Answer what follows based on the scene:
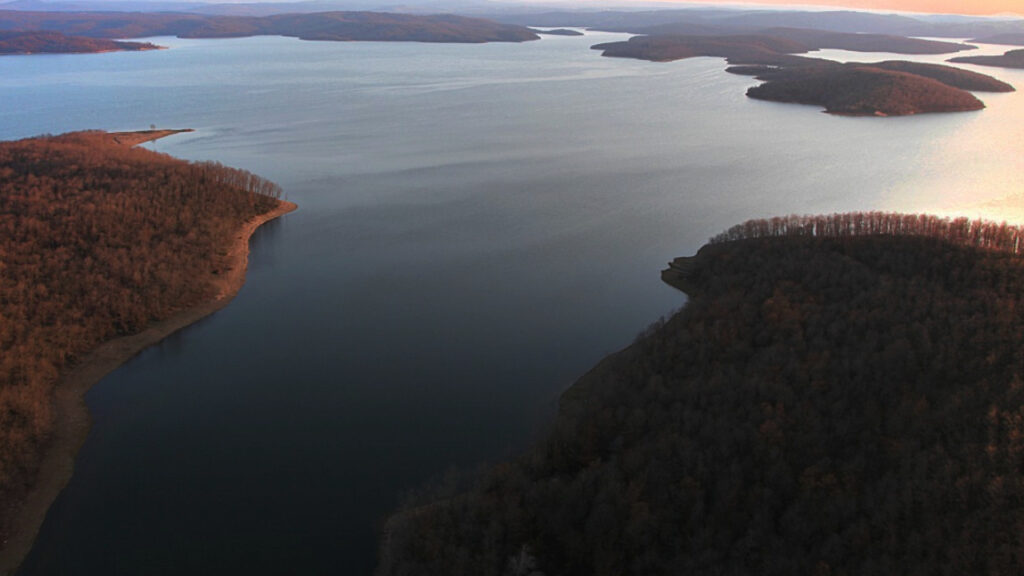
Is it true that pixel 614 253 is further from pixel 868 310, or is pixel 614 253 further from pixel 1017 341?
pixel 1017 341

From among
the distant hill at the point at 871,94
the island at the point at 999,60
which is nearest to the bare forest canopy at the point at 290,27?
the island at the point at 999,60

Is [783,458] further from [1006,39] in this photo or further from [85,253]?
[1006,39]

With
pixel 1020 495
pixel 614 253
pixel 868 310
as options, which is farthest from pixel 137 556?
pixel 614 253

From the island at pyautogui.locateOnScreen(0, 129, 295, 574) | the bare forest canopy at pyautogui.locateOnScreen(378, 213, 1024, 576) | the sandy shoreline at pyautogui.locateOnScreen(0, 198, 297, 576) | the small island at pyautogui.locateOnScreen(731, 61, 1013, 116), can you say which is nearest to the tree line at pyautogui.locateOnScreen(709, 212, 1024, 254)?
the bare forest canopy at pyautogui.locateOnScreen(378, 213, 1024, 576)

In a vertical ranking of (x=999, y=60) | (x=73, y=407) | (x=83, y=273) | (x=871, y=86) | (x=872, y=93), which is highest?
(x=999, y=60)

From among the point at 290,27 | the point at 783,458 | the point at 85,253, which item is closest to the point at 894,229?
the point at 783,458

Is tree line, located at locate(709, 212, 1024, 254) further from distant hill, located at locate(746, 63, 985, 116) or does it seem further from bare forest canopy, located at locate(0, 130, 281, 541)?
distant hill, located at locate(746, 63, 985, 116)

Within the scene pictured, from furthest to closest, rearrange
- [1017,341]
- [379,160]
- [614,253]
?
[379,160]
[614,253]
[1017,341]
